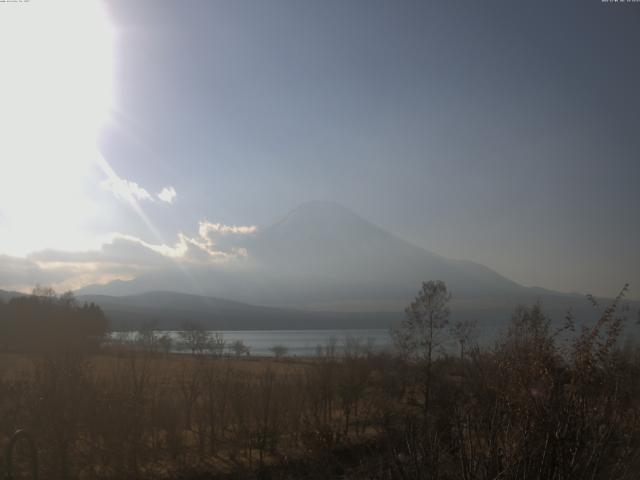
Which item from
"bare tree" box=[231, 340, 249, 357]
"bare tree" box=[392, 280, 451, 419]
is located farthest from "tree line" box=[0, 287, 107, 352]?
"bare tree" box=[392, 280, 451, 419]

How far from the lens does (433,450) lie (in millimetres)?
4766

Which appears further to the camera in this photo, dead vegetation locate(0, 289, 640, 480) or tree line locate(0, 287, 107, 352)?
tree line locate(0, 287, 107, 352)

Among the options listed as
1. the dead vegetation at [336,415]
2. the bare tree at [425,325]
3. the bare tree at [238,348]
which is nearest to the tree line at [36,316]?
the bare tree at [238,348]

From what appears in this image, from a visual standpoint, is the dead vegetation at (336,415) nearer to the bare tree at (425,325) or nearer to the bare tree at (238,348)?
the bare tree at (425,325)

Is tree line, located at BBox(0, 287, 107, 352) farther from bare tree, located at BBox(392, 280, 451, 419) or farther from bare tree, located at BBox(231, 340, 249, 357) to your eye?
bare tree, located at BBox(392, 280, 451, 419)

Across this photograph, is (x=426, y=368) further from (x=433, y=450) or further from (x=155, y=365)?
(x=433, y=450)

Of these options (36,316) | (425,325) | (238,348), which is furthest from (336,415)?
(238,348)

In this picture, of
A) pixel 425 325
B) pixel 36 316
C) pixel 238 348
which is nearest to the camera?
pixel 425 325

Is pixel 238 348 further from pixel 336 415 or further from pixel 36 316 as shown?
pixel 336 415

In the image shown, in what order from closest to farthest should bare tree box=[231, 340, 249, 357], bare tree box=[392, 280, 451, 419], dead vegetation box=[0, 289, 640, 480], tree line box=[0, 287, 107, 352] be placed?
1. dead vegetation box=[0, 289, 640, 480]
2. bare tree box=[392, 280, 451, 419]
3. tree line box=[0, 287, 107, 352]
4. bare tree box=[231, 340, 249, 357]

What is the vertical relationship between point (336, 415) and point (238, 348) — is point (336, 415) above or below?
below

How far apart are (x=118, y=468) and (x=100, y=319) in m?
41.2

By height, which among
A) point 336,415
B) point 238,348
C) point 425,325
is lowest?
point 336,415

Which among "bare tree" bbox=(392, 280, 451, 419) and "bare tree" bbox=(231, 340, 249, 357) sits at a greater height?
"bare tree" bbox=(392, 280, 451, 419)
